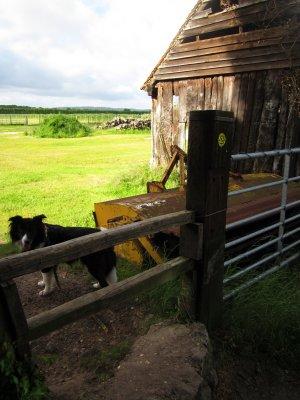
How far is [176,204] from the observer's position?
5.15 m

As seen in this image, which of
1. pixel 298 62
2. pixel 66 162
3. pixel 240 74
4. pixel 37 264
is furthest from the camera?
pixel 66 162

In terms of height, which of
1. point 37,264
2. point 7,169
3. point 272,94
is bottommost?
point 7,169

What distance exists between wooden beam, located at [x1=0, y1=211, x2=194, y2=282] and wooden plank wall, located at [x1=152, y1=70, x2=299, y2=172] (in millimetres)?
6553

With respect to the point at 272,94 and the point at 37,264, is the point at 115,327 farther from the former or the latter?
the point at 272,94

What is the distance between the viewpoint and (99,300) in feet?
7.72

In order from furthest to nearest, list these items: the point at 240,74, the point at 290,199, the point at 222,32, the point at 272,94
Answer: the point at 222,32 < the point at 240,74 < the point at 272,94 < the point at 290,199

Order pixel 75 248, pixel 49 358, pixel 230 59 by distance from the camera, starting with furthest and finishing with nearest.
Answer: pixel 230 59, pixel 49 358, pixel 75 248

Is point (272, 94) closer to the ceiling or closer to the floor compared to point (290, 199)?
closer to the ceiling

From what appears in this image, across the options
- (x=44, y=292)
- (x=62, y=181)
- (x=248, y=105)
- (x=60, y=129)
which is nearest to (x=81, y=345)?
(x=44, y=292)

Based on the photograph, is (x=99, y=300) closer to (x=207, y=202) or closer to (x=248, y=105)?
(x=207, y=202)

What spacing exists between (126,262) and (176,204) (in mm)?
1103

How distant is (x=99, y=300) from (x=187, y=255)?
967 millimetres

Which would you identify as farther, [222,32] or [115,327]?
[222,32]

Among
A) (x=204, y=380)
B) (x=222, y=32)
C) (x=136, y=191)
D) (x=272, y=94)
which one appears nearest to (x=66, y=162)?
(x=136, y=191)
